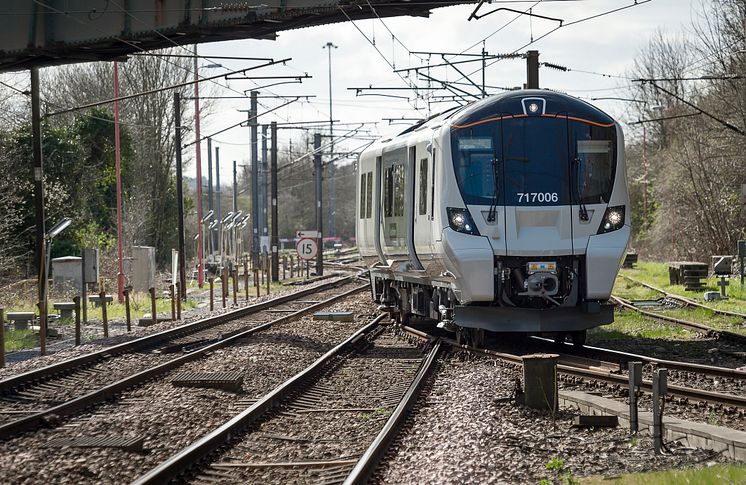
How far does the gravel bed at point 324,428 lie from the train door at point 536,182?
224cm

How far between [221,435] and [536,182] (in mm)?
6667

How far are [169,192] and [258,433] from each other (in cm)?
4582

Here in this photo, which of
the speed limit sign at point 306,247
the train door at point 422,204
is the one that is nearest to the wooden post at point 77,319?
the train door at point 422,204

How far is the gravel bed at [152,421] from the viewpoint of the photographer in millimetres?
7875

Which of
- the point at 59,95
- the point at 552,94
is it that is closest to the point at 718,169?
the point at 552,94

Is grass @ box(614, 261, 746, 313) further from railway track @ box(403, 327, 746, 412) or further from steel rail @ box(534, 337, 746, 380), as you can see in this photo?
railway track @ box(403, 327, 746, 412)

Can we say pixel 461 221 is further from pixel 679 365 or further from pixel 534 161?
pixel 679 365

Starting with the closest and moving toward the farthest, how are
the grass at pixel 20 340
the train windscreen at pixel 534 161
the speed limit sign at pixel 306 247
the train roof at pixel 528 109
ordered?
1. the train windscreen at pixel 534 161
2. the train roof at pixel 528 109
3. the grass at pixel 20 340
4. the speed limit sign at pixel 306 247

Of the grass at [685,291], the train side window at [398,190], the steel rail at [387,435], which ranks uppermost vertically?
the train side window at [398,190]

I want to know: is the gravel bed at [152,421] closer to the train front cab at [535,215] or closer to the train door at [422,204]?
the train door at [422,204]

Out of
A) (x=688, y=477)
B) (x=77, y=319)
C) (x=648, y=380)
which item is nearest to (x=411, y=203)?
(x=648, y=380)

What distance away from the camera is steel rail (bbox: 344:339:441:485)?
7.23 m

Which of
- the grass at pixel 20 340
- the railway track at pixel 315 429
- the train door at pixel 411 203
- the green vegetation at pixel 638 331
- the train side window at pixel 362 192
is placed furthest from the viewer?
the train side window at pixel 362 192

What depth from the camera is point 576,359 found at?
1275cm
